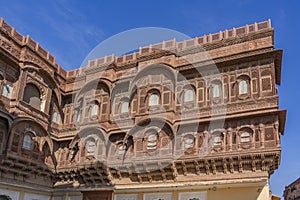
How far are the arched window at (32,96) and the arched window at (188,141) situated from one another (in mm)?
8603

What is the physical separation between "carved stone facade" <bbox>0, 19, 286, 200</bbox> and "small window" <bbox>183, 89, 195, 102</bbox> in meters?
0.06

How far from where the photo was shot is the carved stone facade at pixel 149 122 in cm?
1426

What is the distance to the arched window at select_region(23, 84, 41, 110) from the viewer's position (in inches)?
698

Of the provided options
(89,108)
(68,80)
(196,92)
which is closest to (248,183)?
(196,92)

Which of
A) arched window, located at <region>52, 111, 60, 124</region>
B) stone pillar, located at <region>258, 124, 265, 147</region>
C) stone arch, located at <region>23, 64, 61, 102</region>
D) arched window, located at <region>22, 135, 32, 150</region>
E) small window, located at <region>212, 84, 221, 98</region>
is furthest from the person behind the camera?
arched window, located at <region>52, 111, 60, 124</region>

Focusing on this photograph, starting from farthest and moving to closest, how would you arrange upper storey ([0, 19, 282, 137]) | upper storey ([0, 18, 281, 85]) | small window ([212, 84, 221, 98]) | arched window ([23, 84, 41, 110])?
arched window ([23, 84, 41, 110])
small window ([212, 84, 221, 98])
upper storey ([0, 18, 281, 85])
upper storey ([0, 19, 282, 137])

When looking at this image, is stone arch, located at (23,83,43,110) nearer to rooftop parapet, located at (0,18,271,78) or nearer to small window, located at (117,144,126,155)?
rooftop parapet, located at (0,18,271,78)

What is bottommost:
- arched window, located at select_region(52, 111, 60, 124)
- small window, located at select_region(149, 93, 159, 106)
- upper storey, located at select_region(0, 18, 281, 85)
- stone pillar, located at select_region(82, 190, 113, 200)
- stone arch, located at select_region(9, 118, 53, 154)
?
stone pillar, located at select_region(82, 190, 113, 200)

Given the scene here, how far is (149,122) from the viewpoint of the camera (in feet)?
53.5

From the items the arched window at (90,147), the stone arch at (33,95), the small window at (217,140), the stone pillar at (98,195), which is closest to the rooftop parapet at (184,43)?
the stone arch at (33,95)

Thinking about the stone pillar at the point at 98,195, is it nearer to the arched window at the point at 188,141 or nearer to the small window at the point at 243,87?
the arched window at the point at 188,141

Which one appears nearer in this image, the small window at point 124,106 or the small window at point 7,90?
the small window at point 7,90

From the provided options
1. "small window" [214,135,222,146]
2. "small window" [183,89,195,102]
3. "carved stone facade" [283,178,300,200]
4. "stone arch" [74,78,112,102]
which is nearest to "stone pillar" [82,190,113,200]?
"stone arch" [74,78,112,102]

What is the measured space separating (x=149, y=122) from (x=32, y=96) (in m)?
6.90
